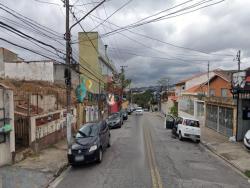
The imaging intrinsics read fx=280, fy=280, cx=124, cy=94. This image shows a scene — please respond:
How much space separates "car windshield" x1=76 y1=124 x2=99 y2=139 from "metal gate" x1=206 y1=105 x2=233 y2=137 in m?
12.1

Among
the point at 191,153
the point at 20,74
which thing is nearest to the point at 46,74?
the point at 20,74

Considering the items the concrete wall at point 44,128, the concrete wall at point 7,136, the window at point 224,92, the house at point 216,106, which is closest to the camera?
the concrete wall at point 7,136

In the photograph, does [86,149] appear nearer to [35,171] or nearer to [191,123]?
[35,171]

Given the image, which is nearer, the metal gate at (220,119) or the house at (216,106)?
the house at (216,106)

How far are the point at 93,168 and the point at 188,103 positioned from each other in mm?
32847

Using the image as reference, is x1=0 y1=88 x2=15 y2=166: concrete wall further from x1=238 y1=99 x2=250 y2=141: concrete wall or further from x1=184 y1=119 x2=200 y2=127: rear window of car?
x1=238 y1=99 x2=250 y2=141: concrete wall

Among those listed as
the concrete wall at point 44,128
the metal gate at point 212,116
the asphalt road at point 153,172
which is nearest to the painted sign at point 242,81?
the asphalt road at point 153,172

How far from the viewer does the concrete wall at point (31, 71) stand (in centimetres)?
3005

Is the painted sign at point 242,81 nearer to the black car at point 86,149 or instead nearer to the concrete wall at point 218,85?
the black car at point 86,149

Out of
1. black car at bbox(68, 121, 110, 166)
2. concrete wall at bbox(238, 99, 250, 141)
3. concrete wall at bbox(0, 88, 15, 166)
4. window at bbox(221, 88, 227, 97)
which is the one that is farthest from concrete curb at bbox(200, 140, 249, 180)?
window at bbox(221, 88, 227, 97)

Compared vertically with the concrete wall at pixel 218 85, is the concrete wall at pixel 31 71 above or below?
above

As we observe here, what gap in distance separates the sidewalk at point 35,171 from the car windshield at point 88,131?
129 centimetres

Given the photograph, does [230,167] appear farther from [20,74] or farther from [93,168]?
[20,74]

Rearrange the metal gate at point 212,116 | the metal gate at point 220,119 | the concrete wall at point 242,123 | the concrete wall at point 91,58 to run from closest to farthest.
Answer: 1. the concrete wall at point 242,123
2. the metal gate at point 220,119
3. the metal gate at point 212,116
4. the concrete wall at point 91,58
